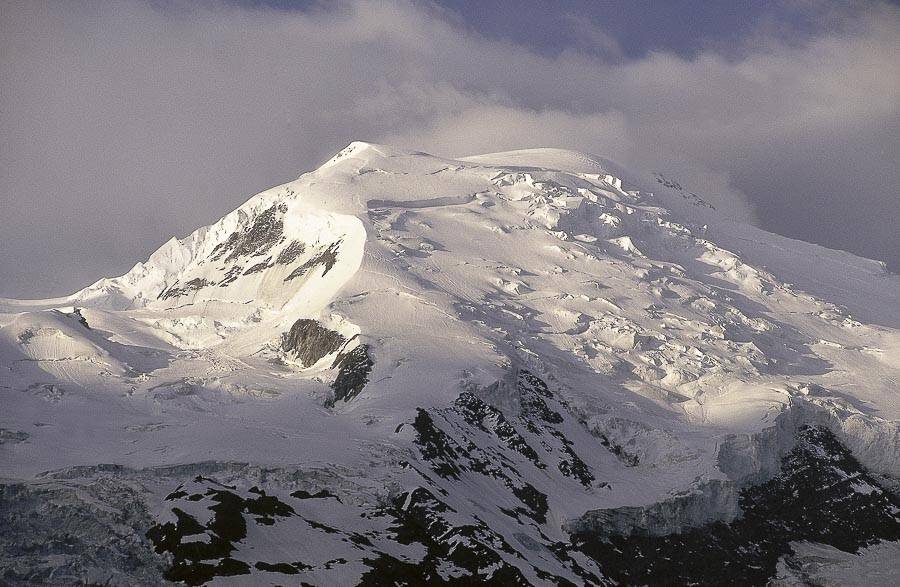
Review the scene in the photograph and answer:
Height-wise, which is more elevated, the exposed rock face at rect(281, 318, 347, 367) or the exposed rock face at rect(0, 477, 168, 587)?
the exposed rock face at rect(281, 318, 347, 367)

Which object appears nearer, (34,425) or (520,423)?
(34,425)

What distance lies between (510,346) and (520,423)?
73.4ft

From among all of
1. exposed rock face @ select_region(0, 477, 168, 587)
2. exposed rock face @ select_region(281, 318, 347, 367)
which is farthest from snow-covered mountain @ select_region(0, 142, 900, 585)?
exposed rock face @ select_region(281, 318, 347, 367)

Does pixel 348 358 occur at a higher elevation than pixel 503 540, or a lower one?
higher

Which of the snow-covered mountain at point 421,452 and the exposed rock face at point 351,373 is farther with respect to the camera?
the exposed rock face at point 351,373

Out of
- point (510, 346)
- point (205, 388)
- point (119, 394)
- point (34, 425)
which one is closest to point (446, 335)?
point (510, 346)

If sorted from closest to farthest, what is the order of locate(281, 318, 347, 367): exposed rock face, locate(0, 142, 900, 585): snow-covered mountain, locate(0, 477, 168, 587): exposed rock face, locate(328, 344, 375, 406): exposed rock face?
locate(0, 477, 168, 587): exposed rock face
locate(0, 142, 900, 585): snow-covered mountain
locate(328, 344, 375, 406): exposed rock face
locate(281, 318, 347, 367): exposed rock face

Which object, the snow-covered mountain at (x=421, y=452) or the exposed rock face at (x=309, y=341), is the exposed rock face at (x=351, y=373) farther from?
the exposed rock face at (x=309, y=341)

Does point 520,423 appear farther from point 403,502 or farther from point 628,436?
point 403,502

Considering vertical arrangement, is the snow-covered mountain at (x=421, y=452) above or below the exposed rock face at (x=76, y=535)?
above

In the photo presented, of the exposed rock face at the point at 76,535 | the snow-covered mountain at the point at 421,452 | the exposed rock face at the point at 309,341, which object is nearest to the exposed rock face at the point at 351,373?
the snow-covered mountain at the point at 421,452

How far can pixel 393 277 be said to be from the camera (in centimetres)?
19275

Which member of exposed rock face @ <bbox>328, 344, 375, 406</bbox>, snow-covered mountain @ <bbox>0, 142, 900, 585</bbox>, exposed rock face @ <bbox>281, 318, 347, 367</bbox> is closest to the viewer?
snow-covered mountain @ <bbox>0, 142, 900, 585</bbox>

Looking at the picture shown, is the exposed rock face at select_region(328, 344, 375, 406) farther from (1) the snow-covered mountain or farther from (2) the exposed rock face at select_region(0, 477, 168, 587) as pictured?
(2) the exposed rock face at select_region(0, 477, 168, 587)
